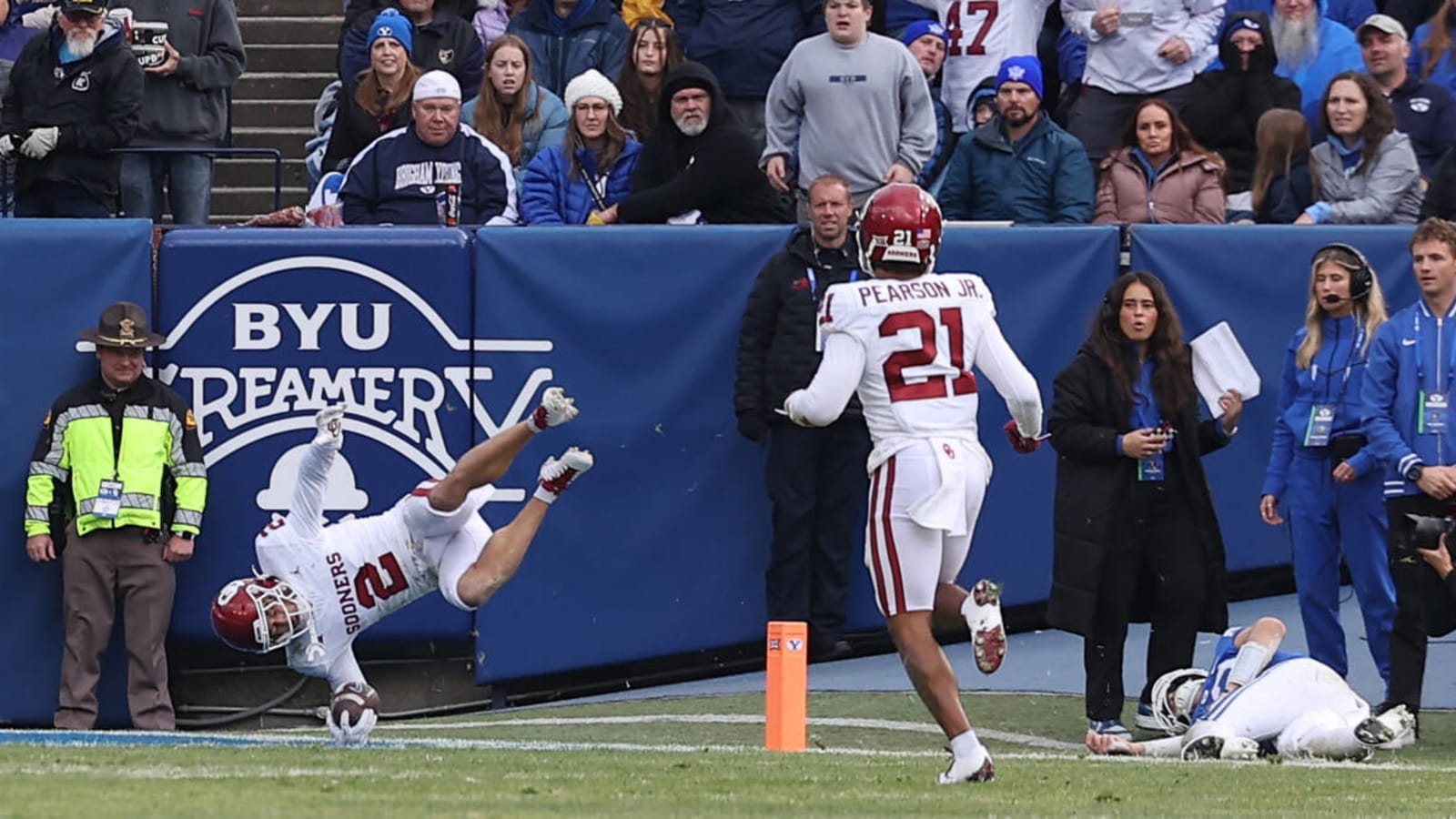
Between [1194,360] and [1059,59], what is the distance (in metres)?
3.45

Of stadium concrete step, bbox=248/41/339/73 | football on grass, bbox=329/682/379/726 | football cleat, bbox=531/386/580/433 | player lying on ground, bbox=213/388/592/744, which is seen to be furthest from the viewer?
stadium concrete step, bbox=248/41/339/73

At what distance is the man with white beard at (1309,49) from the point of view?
45.7 feet

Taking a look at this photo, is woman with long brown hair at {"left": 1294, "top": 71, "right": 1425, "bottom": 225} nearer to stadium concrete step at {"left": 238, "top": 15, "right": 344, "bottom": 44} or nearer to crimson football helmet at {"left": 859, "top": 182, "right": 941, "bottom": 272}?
crimson football helmet at {"left": 859, "top": 182, "right": 941, "bottom": 272}

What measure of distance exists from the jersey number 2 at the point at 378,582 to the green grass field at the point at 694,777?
59 centimetres

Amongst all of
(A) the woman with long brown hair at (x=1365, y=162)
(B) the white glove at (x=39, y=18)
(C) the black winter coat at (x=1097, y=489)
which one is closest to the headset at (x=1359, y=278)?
(C) the black winter coat at (x=1097, y=489)

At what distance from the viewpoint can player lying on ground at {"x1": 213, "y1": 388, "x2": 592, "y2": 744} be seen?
9422mm

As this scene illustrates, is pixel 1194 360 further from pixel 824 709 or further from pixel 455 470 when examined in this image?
pixel 455 470

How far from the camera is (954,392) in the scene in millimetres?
8195

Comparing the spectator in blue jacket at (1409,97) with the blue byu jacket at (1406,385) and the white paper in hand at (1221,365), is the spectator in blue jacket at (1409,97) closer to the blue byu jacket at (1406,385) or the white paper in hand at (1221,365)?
the white paper in hand at (1221,365)

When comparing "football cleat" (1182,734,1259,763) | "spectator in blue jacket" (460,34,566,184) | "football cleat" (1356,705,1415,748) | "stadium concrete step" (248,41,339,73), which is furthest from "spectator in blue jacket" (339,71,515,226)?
"football cleat" (1356,705,1415,748)

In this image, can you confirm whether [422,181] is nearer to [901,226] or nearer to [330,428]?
[330,428]

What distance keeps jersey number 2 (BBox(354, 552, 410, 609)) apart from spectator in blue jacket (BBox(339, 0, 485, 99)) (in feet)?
16.1

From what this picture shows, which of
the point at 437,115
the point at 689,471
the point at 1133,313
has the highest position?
the point at 437,115

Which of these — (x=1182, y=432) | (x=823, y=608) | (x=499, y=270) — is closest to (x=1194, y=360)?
(x=1182, y=432)
